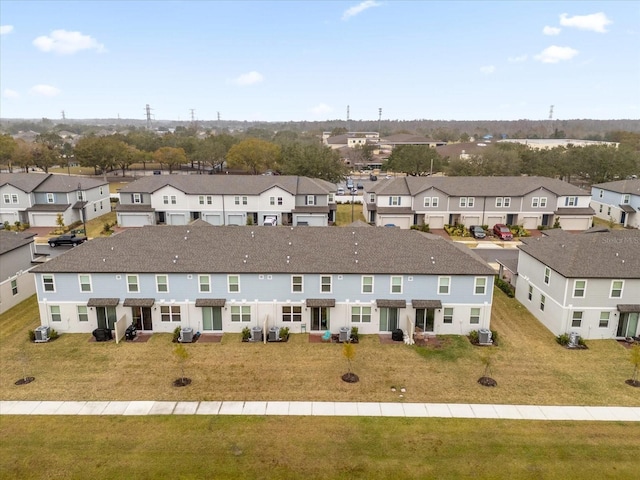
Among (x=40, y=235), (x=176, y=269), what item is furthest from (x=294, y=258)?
(x=40, y=235)

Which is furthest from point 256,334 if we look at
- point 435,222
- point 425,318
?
point 435,222

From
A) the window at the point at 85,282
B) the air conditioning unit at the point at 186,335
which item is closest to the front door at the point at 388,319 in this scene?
the air conditioning unit at the point at 186,335

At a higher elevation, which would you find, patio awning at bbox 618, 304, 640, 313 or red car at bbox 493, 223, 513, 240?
patio awning at bbox 618, 304, 640, 313

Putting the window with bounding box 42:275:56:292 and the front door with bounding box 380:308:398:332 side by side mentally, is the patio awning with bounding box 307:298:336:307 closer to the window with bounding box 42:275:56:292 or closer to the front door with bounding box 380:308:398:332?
the front door with bounding box 380:308:398:332

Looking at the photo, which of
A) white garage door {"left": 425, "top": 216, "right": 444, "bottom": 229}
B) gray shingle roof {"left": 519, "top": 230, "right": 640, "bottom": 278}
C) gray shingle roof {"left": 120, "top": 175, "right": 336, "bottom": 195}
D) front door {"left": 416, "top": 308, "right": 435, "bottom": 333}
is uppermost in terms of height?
gray shingle roof {"left": 120, "top": 175, "right": 336, "bottom": 195}

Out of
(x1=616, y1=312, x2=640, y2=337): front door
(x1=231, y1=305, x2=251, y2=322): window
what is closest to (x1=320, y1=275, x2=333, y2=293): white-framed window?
(x1=231, y1=305, x2=251, y2=322): window

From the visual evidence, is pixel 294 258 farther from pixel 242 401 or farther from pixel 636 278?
pixel 636 278

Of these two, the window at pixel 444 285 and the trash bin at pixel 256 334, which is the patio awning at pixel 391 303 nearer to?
the window at pixel 444 285

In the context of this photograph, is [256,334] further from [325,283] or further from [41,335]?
[41,335]
